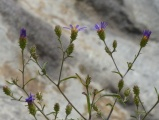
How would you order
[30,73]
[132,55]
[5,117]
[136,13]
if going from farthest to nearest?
[136,13] < [132,55] < [30,73] < [5,117]

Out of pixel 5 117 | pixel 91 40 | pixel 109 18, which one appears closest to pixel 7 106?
pixel 5 117

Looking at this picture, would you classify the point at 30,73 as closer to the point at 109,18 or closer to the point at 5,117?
the point at 5,117

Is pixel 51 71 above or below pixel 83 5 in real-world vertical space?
below

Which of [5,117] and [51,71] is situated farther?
[51,71]

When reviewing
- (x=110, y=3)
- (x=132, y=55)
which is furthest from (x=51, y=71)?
(x=110, y=3)

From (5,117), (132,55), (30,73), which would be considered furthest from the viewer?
(132,55)

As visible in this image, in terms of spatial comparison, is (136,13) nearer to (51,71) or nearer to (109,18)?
(109,18)

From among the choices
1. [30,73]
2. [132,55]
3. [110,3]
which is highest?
[110,3]
